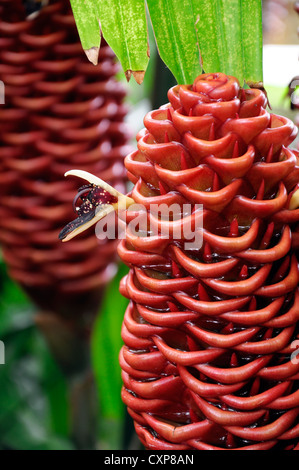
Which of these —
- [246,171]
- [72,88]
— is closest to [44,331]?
[72,88]

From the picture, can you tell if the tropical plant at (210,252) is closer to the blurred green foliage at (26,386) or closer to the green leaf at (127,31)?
the green leaf at (127,31)

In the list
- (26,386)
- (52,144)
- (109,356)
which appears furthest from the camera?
(26,386)

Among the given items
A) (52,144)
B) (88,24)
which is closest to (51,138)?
(52,144)

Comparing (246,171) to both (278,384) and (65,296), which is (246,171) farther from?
(65,296)

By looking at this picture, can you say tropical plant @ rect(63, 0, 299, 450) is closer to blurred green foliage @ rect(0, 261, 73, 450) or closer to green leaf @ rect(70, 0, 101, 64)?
green leaf @ rect(70, 0, 101, 64)

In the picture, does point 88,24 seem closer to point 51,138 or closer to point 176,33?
point 176,33

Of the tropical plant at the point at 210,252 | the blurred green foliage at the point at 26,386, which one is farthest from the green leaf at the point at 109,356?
the tropical plant at the point at 210,252
